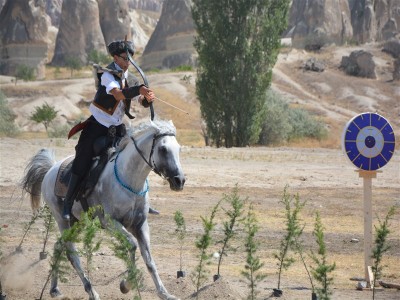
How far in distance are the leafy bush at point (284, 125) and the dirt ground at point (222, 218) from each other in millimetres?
10084

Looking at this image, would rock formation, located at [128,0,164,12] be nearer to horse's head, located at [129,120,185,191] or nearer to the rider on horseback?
the rider on horseback

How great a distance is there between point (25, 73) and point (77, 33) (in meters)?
14.7

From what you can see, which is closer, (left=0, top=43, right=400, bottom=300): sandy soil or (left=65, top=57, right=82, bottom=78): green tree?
(left=0, top=43, right=400, bottom=300): sandy soil

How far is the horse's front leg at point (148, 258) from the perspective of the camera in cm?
815

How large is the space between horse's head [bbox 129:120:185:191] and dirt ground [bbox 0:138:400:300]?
3.38ft

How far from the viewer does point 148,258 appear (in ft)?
27.4

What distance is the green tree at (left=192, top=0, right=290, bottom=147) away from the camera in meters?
37.5

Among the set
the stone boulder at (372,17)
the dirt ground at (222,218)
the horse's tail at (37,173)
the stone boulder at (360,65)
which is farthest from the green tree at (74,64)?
the horse's tail at (37,173)

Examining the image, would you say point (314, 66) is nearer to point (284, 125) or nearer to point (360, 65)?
point (360, 65)

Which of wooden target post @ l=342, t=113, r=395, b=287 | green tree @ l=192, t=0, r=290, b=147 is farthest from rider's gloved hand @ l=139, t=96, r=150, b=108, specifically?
green tree @ l=192, t=0, r=290, b=147

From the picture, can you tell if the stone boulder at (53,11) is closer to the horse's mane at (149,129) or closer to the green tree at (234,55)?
the green tree at (234,55)

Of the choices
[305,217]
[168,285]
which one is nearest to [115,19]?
[305,217]

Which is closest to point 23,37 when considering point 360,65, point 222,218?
point 360,65

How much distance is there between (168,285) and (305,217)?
22.0ft
